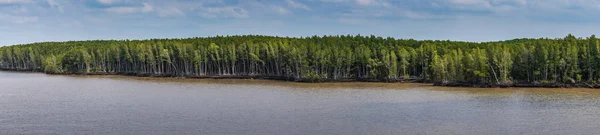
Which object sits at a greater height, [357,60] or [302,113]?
[357,60]

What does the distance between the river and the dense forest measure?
1095 centimetres

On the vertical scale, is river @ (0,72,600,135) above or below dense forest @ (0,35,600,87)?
below

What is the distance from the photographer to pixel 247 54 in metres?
95.8

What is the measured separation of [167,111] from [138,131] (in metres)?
9.68

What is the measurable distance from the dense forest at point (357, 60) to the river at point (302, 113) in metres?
11.0

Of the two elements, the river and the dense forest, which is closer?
the river

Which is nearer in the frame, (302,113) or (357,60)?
(302,113)

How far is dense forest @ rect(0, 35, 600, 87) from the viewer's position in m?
67.1

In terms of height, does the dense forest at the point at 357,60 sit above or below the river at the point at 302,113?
above

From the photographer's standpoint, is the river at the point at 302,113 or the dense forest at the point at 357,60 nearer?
the river at the point at 302,113

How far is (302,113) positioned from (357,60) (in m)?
46.1

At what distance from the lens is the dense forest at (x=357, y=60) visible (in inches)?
2643

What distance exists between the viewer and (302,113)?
39781mm

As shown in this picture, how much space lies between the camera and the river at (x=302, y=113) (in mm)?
32812
